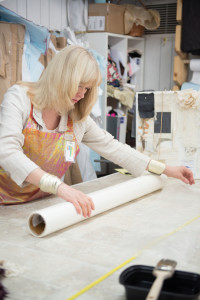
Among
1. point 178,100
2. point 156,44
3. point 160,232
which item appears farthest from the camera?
point 156,44

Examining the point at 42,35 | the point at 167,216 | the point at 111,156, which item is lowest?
the point at 167,216

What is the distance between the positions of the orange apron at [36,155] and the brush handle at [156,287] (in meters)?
0.87

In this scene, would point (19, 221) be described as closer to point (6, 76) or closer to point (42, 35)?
point (6, 76)

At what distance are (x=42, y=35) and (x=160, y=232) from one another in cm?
231

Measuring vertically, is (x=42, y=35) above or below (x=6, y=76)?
above

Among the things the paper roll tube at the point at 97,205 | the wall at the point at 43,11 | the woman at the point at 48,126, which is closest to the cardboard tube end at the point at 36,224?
the paper roll tube at the point at 97,205

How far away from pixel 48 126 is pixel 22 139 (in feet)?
0.56

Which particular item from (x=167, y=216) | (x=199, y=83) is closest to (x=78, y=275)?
(x=167, y=216)

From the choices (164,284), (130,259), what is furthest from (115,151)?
(164,284)

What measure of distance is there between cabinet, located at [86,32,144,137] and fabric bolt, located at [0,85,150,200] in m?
2.31

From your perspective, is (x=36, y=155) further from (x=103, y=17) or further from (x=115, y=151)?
(x=103, y=17)

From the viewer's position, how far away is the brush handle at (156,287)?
77cm

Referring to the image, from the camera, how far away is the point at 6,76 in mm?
2836

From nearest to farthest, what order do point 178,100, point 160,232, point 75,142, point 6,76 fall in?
1. point 160,232
2. point 75,142
3. point 178,100
4. point 6,76
